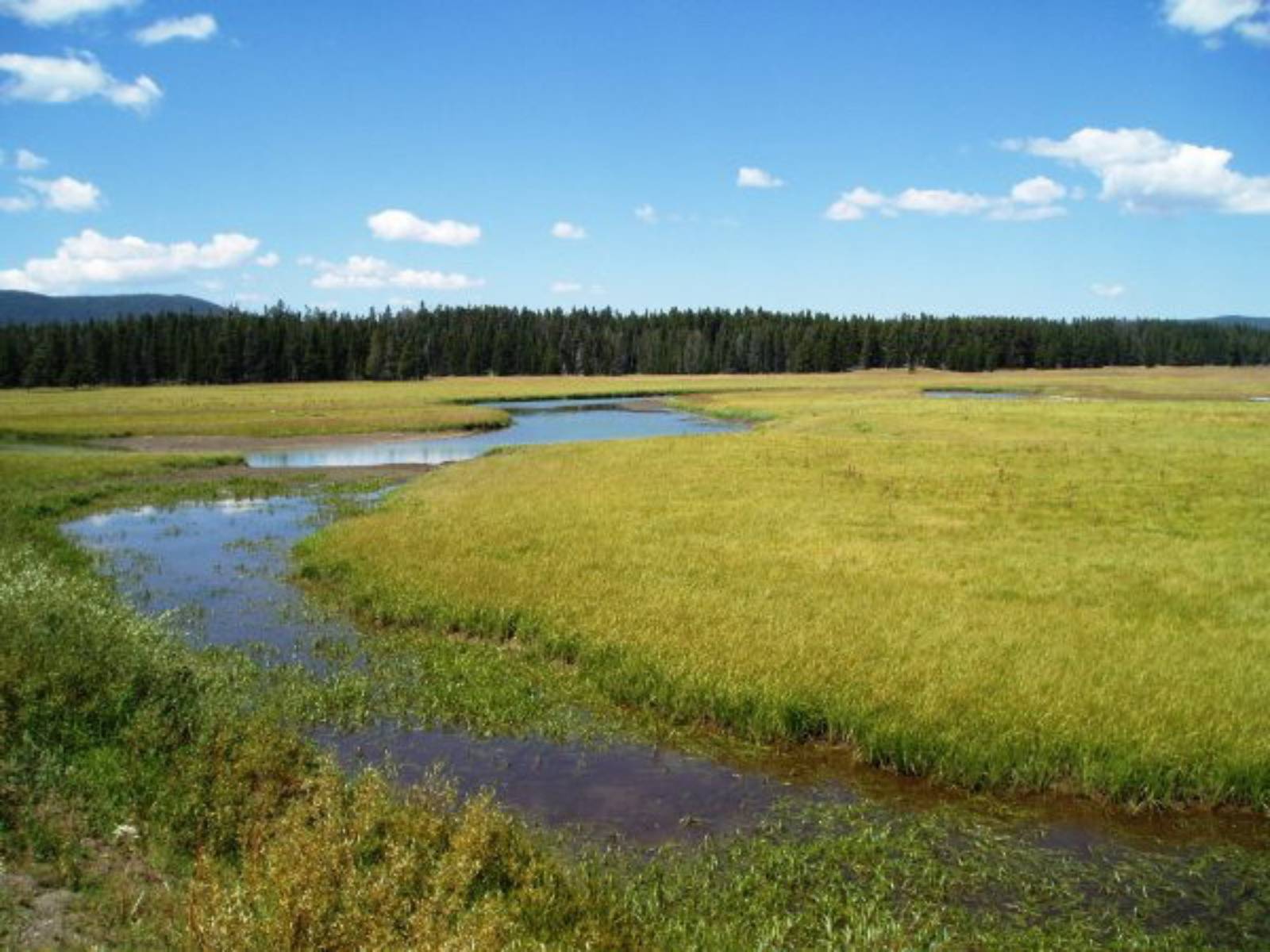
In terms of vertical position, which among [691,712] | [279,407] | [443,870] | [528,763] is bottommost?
[528,763]

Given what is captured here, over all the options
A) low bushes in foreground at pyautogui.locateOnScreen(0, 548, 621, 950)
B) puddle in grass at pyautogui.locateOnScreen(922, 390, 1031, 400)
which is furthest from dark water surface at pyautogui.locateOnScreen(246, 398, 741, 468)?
low bushes in foreground at pyautogui.locateOnScreen(0, 548, 621, 950)

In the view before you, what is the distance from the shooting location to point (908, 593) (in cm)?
1970

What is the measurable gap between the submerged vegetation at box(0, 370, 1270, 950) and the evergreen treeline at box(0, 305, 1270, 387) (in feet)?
402

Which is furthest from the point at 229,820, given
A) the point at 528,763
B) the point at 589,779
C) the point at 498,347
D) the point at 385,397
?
Answer: the point at 498,347

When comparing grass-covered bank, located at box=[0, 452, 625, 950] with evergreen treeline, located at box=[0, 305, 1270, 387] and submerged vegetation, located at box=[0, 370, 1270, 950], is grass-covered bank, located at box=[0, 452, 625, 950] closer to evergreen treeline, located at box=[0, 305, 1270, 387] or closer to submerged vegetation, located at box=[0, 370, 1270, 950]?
submerged vegetation, located at box=[0, 370, 1270, 950]

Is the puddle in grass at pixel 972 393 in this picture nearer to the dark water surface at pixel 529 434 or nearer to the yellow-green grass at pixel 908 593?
the dark water surface at pixel 529 434

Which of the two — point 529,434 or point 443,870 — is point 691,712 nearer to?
point 443,870

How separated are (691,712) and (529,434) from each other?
58084 mm

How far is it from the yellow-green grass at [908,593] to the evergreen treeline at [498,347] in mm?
117452

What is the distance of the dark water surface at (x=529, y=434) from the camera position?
56.2 metres

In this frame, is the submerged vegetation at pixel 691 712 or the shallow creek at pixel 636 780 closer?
the submerged vegetation at pixel 691 712

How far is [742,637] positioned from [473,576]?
7947 millimetres

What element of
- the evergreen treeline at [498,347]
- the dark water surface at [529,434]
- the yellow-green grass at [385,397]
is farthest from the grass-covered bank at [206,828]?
the evergreen treeline at [498,347]

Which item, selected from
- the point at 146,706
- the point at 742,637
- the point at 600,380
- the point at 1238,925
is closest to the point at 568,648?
the point at 742,637
